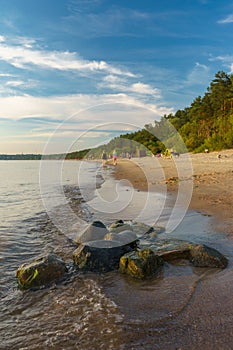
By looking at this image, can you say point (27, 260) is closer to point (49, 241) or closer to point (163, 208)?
point (49, 241)

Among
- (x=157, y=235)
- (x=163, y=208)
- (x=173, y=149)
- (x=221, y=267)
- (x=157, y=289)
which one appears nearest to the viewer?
(x=157, y=289)

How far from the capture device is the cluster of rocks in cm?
433

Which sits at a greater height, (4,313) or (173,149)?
(173,149)

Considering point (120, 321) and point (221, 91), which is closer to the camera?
point (120, 321)

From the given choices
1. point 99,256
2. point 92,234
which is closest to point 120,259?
point 99,256

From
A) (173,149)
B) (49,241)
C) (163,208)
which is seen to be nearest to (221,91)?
(173,149)

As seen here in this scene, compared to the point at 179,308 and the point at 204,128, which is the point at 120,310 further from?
the point at 204,128

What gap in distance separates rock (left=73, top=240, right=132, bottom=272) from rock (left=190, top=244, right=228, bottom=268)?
122 cm

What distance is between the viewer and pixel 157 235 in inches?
257

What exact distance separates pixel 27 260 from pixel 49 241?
121 cm

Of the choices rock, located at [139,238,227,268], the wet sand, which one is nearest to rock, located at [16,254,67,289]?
the wet sand

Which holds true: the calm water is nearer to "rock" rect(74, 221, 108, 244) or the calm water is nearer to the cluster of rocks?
the cluster of rocks

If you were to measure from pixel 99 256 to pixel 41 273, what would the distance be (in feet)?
3.33

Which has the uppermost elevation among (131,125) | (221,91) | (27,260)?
(221,91)
